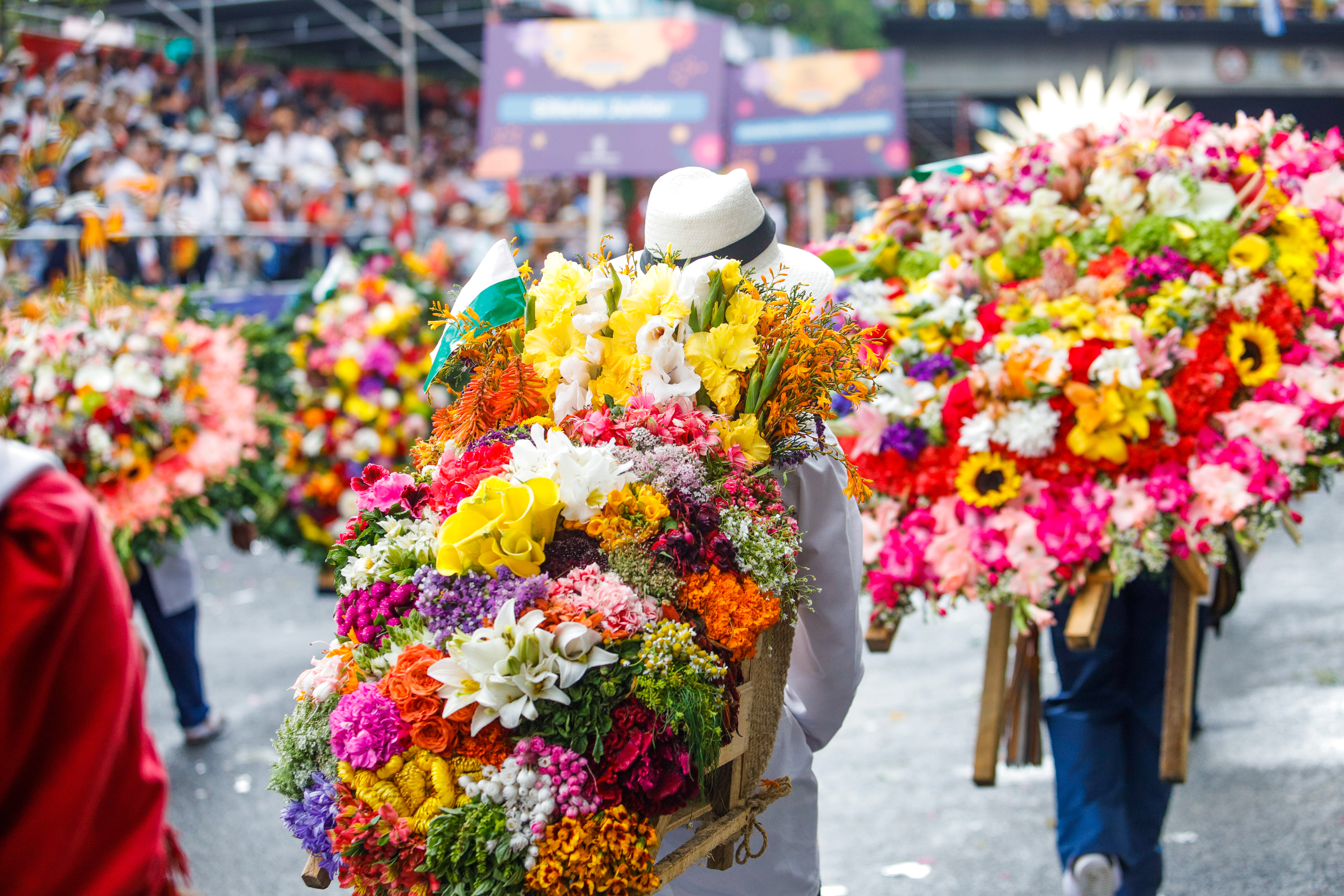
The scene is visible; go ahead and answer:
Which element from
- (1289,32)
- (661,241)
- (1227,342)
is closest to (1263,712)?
(1227,342)

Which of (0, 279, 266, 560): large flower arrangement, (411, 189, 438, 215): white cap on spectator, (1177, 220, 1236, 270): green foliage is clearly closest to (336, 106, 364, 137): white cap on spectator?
(411, 189, 438, 215): white cap on spectator

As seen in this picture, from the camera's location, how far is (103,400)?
4.21m

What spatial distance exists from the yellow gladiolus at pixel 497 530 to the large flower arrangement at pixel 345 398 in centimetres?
347

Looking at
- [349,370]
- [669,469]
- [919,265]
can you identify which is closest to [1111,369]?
[919,265]

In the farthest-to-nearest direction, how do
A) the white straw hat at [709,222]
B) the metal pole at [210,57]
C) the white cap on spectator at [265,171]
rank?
1. the white cap on spectator at [265,171]
2. the metal pole at [210,57]
3. the white straw hat at [709,222]

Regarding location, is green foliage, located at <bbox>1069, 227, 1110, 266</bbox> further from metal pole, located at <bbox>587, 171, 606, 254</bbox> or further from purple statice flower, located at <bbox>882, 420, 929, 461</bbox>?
metal pole, located at <bbox>587, 171, 606, 254</bbox>

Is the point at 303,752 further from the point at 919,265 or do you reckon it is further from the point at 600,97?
the point at 600,97

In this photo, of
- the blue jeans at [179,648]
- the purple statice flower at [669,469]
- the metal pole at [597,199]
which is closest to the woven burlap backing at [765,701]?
the purple statice flower at [669,469]

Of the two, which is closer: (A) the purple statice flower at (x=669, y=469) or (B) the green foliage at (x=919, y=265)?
(A) the purple statice flower at (x=669, y=469)

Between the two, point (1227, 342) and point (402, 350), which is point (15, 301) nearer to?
point (402, 350)

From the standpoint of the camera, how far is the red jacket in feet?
3.63

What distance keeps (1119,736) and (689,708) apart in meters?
2.20

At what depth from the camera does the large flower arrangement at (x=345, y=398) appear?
5.08 meters

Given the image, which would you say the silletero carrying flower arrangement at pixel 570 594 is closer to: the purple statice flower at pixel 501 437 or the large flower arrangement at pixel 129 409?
the purple statice flower at pixel 501 437
